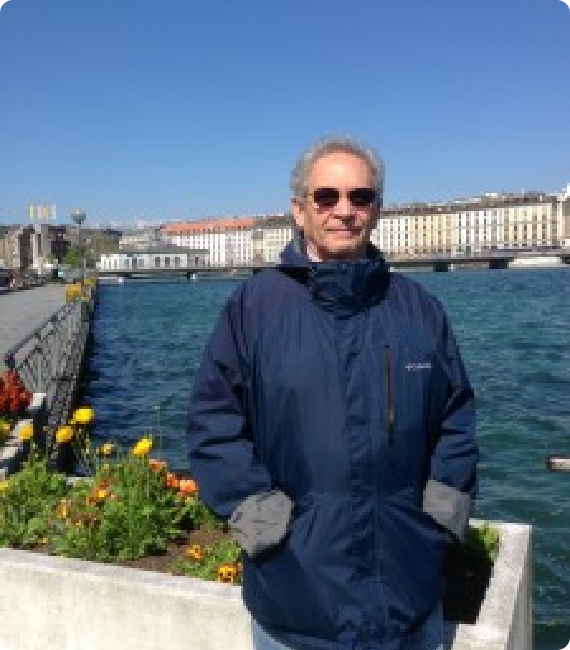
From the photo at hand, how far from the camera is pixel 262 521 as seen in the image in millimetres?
2336

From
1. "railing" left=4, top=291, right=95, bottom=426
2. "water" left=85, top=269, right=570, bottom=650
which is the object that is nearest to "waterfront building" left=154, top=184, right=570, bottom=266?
"water" left=85, top=269, right=570, bottom=650

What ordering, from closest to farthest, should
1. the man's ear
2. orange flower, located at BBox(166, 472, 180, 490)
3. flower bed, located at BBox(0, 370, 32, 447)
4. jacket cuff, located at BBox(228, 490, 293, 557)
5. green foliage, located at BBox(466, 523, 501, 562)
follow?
jacket cuff, located at BBox(228, 490, 293, 557) < the man's ear < green foliage, located at BBox(466, 523, 501, 562) < orange flower, located at BBox(166, 472, 180, 490) < flower bed, located at BBox(0, 370, 32, 447)

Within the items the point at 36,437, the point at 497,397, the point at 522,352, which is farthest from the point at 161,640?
the point at 522,352

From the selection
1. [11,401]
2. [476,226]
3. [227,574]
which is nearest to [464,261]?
[476,226]

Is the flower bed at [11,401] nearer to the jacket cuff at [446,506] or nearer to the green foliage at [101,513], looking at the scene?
the green foliage at [101,513]

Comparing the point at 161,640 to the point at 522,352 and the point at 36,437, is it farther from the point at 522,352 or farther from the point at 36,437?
the point at 522,352

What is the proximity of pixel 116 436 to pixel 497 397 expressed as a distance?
8035 millimetres

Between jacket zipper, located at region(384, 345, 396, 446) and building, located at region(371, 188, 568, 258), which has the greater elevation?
building, located at region(371, 188, 568, 258)

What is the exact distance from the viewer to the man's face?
2.52 metres

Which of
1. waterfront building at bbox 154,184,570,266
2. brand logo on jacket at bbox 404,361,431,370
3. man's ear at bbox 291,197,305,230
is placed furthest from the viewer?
waterfront building at bbox 154,184,570,266

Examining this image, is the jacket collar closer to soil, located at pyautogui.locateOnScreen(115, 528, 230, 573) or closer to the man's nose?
the man's nose

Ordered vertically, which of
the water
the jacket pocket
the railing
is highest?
the jacket pocket

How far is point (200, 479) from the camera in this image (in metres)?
2.45

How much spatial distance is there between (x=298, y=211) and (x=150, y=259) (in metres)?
174
